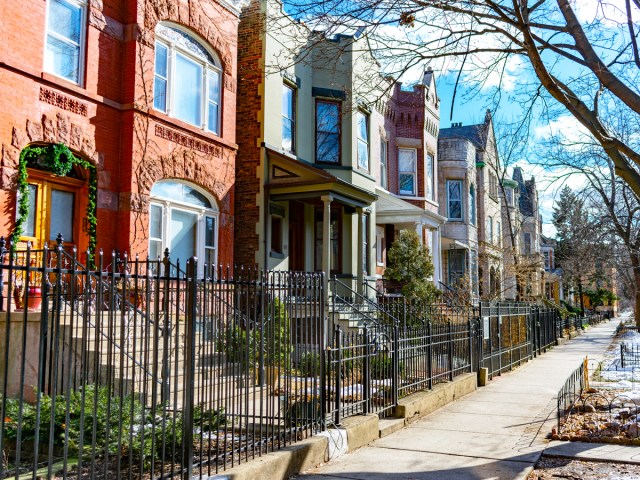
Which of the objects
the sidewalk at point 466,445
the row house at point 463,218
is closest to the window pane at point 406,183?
the row house at point 463,218

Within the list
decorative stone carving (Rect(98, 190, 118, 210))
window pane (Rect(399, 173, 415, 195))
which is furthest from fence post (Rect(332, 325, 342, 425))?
window pane (Rect(399, 173, 415, 195))

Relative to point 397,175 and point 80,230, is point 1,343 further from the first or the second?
point 397,175

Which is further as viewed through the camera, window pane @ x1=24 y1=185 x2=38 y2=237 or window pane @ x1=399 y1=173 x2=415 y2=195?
window pane @ x1=399 y1=173 x2=415 y2=195

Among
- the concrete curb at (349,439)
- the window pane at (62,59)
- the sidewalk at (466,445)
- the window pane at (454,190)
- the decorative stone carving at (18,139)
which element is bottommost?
the sidewalk at (466,445)

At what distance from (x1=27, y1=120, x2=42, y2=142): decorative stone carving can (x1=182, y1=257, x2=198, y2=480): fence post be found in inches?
262

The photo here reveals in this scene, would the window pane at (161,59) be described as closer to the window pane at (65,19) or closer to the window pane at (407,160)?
the window pane at (65,19)

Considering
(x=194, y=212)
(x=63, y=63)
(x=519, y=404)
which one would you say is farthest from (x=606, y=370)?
(x=63, y=63)

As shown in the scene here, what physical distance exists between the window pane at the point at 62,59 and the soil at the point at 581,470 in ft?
33.1

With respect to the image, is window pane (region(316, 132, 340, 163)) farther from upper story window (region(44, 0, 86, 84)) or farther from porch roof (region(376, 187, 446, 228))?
upper story window (region(44, 0, 86, 84))

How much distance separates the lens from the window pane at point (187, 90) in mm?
14062

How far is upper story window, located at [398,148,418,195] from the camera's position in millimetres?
26523

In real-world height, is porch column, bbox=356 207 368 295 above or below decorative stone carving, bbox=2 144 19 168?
below

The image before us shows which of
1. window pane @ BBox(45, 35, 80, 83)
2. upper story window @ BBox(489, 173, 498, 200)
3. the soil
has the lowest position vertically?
the soil

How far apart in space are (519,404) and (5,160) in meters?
9.58
